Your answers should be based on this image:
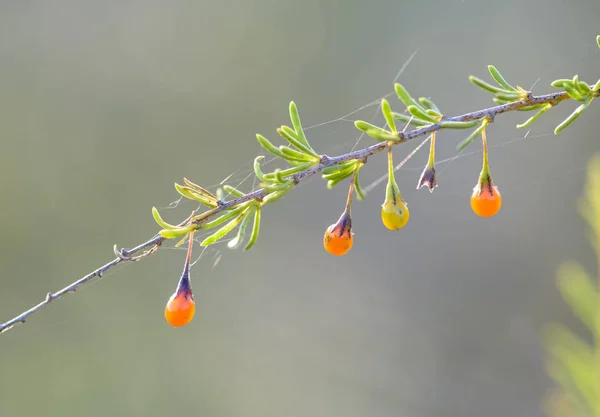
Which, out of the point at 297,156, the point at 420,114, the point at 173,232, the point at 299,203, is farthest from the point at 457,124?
the point at 299,203

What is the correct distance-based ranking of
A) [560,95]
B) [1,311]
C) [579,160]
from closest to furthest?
[560,95] < [1,311] < [579,160]

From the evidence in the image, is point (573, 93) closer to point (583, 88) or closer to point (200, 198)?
point (583, 88)

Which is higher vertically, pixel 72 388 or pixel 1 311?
pixel 1 311

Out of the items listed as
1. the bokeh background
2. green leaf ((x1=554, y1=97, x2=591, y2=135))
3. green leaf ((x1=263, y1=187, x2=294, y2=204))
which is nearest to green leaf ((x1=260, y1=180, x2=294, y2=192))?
green leaf ((x1=263, y1=187, x2=294, y2=204))

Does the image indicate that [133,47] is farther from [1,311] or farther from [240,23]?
[1,311]

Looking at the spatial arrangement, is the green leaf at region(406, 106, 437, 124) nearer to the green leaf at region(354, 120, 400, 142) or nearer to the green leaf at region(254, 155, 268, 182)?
the green leaf at region(354, 120, 400, 142)

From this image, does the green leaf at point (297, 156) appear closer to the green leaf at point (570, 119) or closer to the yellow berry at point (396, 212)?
the yellow berry at point (396, 212)

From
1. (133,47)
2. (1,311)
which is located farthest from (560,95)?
(1,311)

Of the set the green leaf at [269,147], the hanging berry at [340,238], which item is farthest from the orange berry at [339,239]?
the green leaf at [269,147]

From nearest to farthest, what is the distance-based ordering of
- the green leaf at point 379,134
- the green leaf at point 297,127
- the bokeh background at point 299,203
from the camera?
1. the green leaf at point 379,134
2. the green leaf at point 297,127
3. the bokeh background at point 299,203
